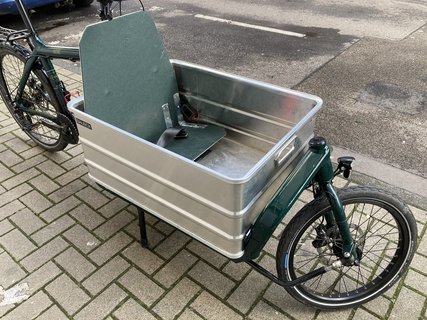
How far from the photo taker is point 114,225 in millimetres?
2771

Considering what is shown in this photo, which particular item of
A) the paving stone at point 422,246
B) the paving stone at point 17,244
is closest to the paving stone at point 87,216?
the paving stone at point 17,244

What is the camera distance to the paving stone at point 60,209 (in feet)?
9.38

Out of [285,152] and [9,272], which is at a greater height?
[285,152]

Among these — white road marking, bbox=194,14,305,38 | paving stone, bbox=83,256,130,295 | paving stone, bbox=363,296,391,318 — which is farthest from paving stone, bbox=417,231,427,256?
white road marking, bbox=194,14,305,38

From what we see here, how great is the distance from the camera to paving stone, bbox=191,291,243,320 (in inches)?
85.2

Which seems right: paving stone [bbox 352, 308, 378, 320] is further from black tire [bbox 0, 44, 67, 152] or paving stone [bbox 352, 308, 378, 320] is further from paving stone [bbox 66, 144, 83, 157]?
paving stone [bbox 66, 144, 83, 157]

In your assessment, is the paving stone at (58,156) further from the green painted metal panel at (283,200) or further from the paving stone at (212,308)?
the green painted metal panel at (283,200)

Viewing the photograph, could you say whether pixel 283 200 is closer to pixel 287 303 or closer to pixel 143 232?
pixel 287 303

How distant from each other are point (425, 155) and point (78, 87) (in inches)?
150

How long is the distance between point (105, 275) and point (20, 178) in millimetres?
1386

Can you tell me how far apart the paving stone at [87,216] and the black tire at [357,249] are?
143 centimetres

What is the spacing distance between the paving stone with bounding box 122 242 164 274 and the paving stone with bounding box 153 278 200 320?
21cm

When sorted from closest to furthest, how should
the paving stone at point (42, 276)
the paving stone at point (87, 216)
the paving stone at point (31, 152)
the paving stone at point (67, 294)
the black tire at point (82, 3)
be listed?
the paving stone at point (67, 294) < the paving stone at point (42, 276) < the paving stone at point (87, 216) < the paving stone at point (31, 152) < the black tire at point (82, 3)

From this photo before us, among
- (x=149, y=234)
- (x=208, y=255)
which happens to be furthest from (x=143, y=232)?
(x=208, y=255)
